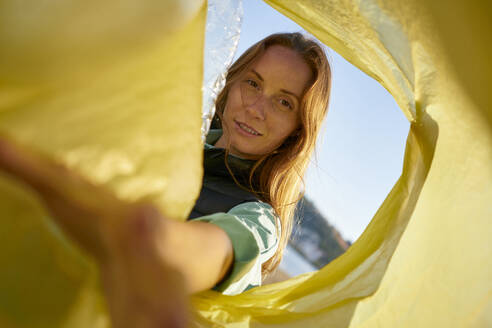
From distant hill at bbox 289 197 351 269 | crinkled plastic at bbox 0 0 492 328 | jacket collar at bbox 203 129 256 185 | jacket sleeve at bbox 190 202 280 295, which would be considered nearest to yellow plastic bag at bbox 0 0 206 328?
crinkled plastic at bbox 0 0 492 328

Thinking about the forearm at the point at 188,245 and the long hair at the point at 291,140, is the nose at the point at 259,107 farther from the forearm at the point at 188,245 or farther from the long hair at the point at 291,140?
the forearm at the point at 188,245

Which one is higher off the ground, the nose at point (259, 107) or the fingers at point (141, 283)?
the fingers at point (141, 283)

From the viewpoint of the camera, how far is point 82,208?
340 millimetres

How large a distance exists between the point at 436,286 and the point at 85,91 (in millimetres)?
597

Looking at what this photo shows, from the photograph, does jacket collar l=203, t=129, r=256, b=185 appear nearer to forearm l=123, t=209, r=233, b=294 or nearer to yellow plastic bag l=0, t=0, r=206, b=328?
forearm l=123, t=209, r=233, b=294

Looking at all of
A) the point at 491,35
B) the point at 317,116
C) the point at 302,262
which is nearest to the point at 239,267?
the point at 491,35

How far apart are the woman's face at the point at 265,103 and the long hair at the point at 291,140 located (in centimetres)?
3

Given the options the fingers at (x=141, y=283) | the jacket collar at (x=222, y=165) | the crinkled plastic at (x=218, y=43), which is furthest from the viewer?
the jacket collar at (x=222, y=165)

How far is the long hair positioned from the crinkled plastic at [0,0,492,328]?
1.22 feet

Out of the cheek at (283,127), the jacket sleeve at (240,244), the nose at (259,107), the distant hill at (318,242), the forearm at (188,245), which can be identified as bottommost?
the distant hill at (318,242)

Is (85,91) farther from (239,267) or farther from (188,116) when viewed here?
(239,267)

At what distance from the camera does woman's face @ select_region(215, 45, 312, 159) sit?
1.24 meters

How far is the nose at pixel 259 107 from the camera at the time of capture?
1.23 m

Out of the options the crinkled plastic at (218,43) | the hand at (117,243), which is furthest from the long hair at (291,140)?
the hand at (117,243)
